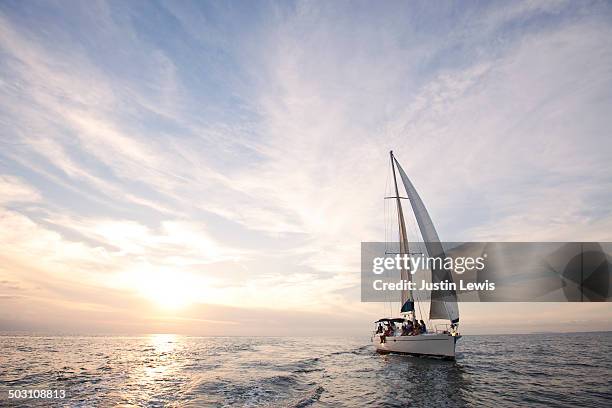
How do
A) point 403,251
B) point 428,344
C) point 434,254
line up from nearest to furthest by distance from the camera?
point 428,344, point 434,254, point 403,251

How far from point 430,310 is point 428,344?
3.66 metres

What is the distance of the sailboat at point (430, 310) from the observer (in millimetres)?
31828

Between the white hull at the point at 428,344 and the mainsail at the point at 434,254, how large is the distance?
2161mm

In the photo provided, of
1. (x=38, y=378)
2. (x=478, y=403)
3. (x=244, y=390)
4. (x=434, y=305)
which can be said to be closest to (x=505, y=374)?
(x=434, y=305)

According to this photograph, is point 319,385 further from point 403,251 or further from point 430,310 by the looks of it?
point 403,251

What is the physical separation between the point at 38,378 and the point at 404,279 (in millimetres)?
35973

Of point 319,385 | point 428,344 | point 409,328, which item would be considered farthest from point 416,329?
point 319,385

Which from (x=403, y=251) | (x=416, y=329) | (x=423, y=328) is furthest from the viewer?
(x=403, y=251)

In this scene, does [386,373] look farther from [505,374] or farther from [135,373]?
[135,373]

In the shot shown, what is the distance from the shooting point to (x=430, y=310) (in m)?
34.7

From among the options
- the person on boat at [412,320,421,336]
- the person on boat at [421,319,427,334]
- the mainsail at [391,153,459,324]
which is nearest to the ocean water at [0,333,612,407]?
the person on boat at [412,320,421,336]

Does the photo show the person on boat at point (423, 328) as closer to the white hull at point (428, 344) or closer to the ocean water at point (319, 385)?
the white hull at point (428, 344)

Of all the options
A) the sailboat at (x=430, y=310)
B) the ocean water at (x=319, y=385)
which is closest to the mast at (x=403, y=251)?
the sailboat at (x=430, y=310)

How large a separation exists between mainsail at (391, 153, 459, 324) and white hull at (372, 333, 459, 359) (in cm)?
216
